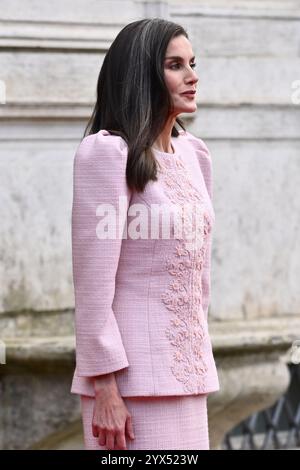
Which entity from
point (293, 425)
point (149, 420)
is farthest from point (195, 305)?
point (293, 425)

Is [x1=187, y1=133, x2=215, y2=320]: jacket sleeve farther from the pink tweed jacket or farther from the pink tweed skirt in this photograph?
the pink tweed skirt

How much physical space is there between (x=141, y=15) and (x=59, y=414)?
1488mm

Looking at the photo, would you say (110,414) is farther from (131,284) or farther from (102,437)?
(131,284)

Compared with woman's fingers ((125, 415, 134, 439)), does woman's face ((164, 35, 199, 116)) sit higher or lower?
higher

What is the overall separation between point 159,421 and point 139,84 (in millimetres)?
871

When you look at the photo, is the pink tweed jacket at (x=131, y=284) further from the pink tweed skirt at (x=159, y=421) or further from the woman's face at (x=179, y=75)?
the woman's face at (x=179, y=75)

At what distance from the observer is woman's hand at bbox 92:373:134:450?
3.69m

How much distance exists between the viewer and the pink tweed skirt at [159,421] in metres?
3.73

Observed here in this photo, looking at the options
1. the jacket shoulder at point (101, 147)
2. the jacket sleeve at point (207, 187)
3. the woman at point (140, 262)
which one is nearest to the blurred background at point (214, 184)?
the jacket sleeve at point (207, 187)

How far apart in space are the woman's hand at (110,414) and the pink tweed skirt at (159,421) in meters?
0.03

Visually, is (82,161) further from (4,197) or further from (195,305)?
(4,197)

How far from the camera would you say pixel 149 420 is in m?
3.73

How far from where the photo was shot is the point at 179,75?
389 cm

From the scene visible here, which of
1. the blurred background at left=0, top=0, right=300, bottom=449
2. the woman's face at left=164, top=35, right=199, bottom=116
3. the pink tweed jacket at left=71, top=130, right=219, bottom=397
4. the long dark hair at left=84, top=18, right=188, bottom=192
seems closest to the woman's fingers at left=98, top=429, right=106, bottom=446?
the pink tweed jacket at left=71, top=130, right=219, bottom=397
